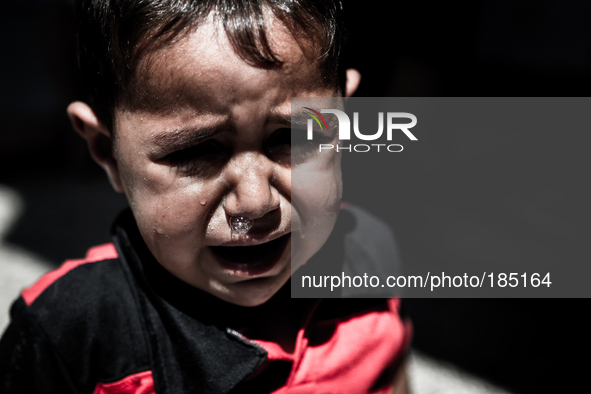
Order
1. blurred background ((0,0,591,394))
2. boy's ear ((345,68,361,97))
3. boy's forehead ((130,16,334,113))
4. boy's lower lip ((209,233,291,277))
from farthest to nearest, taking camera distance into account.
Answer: blurred background ((0,0,591,394))
boy's ear ((345,68,361,97))
boy's lower lip ((209,233,291,277))
boy's forehead ((130,16,334,113))

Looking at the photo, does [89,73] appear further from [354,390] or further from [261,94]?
[354,390]

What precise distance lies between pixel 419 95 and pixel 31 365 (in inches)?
72.2

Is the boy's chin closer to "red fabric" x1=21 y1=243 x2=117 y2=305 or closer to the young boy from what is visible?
the young boy

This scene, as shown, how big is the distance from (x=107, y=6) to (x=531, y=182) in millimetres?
1658

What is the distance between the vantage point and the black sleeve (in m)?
0.72

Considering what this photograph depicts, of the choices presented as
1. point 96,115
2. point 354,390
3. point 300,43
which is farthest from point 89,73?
point 354,390

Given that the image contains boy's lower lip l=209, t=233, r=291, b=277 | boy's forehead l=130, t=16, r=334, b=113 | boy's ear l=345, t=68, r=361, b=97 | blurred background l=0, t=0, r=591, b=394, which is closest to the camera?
boy's forehead l=130, t=16, r=334, b=113

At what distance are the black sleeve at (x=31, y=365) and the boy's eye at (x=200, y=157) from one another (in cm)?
35

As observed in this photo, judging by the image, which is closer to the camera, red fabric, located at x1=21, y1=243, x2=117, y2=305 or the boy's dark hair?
the boy's dark hair

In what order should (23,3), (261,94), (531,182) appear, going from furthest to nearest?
(23,3), (531,182), (261,94)

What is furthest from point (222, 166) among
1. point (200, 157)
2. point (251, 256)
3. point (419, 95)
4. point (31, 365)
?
point (419, 95)

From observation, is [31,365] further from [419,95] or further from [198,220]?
[419,95]

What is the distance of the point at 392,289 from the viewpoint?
99 centimetres

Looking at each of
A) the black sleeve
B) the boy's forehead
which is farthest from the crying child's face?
the black sleeve
